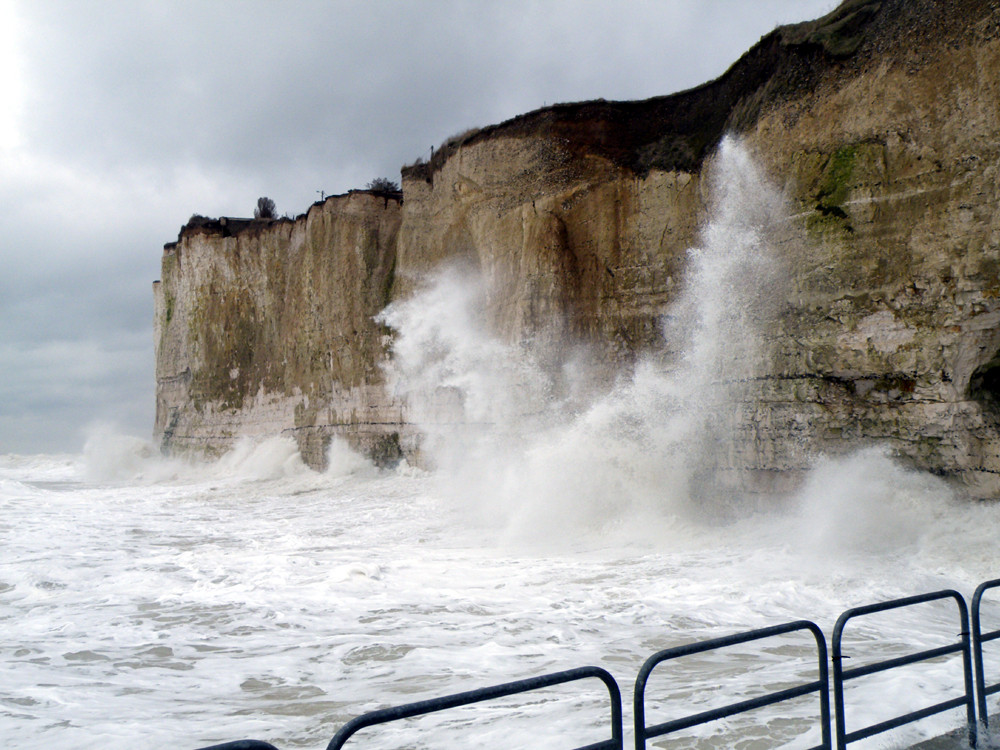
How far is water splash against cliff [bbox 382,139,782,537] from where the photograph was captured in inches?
459

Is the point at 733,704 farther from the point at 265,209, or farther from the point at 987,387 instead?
the point at 265,209

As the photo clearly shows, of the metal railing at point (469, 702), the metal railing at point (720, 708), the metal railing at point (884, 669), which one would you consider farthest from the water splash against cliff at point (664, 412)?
the metal railing at point (469, 702)

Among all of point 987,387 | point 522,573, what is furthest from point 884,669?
point 987,387

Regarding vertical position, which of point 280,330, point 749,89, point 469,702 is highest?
point 749,89

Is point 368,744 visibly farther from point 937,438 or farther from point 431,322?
point 431,322

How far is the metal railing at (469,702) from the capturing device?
1986 mm

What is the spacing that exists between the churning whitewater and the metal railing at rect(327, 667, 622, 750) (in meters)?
2.06

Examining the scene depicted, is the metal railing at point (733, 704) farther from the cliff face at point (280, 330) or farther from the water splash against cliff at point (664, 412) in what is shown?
the cliff face at point (280, 330)

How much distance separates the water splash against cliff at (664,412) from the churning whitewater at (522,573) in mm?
47

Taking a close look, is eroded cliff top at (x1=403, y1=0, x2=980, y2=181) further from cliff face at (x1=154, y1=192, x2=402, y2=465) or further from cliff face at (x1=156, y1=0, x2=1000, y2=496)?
cliff face at (x1=154, y1=192, x2=402, y2=465)

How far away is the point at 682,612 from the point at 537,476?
6.36 meters

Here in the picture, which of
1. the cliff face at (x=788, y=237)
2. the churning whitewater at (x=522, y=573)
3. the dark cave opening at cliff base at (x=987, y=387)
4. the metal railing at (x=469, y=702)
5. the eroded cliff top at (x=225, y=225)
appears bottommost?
the churning whitewater at (x=522, y=573)

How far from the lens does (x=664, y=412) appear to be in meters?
12.5

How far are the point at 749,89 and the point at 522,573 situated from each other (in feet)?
32.1
